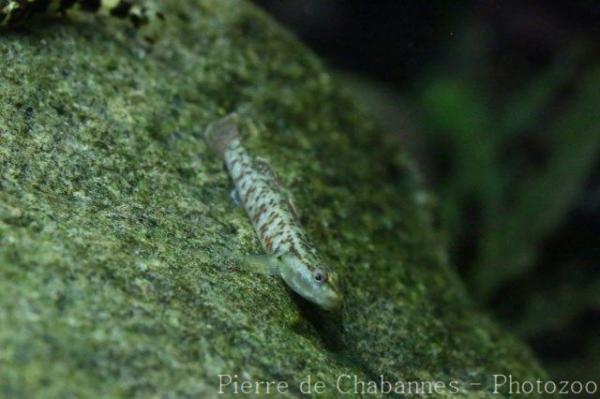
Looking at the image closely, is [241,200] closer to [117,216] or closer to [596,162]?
[117,216]

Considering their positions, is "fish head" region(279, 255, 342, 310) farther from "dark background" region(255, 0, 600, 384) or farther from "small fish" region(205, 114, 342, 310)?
"dark background" region(255, 0, 600, 384)

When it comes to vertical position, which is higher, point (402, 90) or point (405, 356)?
point (405, 356)

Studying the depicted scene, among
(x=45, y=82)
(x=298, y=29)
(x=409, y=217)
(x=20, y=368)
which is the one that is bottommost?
(x=298, y=29)

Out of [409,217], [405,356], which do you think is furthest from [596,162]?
[405,356]

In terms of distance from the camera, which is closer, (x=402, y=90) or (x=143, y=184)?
(x=143, y=184)

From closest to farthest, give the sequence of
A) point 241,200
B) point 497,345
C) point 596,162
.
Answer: point 241,200 → point 497,345 → point 596,162

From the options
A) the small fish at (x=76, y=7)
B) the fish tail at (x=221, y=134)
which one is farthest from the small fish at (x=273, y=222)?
the small fish at (x=76, y=7)

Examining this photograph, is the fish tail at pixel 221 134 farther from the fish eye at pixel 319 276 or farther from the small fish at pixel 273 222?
the fish eye at pixel 319 276

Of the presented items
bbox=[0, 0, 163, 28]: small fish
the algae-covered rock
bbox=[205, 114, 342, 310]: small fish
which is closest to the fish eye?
bbox=[205, 114, 342, 310]: small fish
